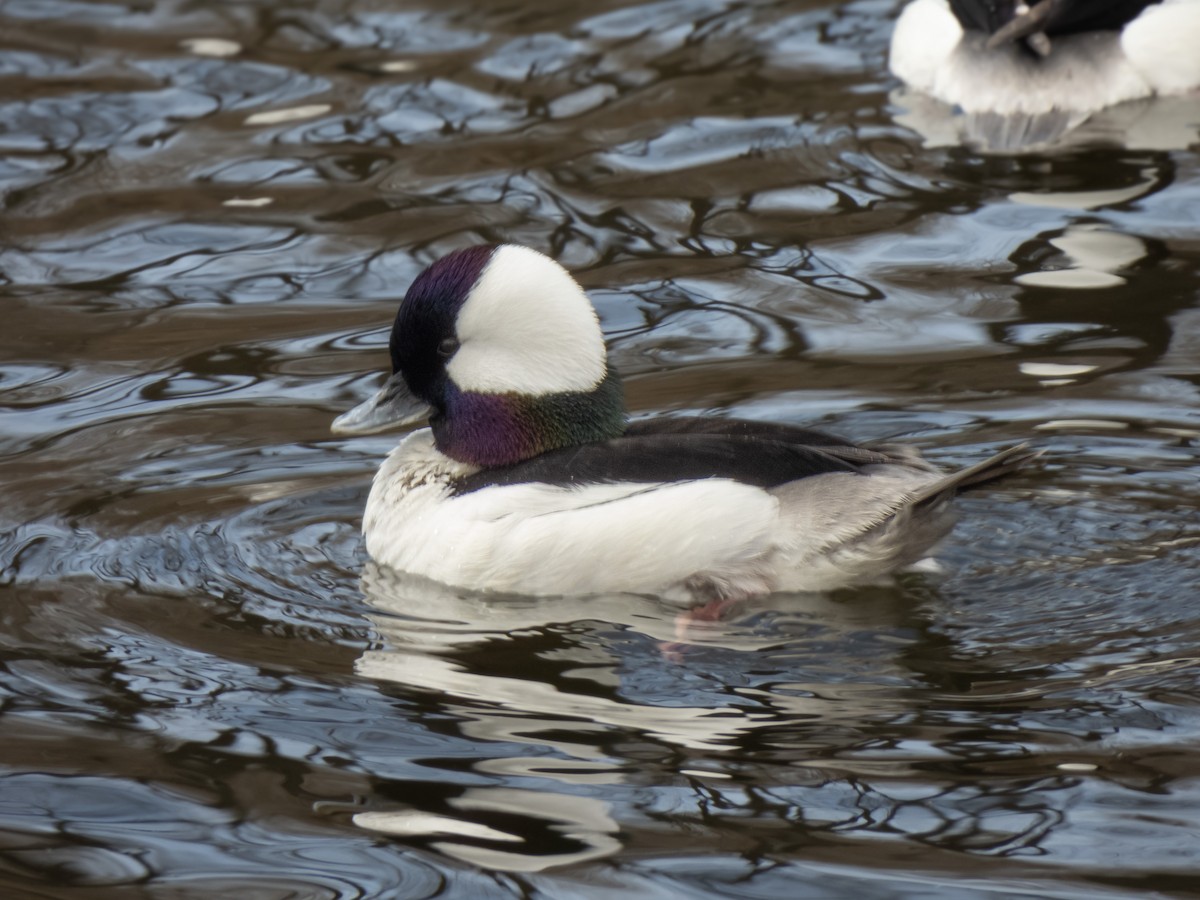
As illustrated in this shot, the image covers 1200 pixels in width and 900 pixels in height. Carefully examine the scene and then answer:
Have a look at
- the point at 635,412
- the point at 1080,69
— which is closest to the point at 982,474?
the point at 635,412

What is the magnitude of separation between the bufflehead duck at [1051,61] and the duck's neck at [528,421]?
13.6 ft

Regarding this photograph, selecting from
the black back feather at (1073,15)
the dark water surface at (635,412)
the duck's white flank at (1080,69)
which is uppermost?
the black back feather at (1073,15)

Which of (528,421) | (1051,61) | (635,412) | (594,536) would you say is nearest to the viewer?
(594,536)

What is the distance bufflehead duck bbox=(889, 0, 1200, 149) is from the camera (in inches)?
358

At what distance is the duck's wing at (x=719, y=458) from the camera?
16.2 feet

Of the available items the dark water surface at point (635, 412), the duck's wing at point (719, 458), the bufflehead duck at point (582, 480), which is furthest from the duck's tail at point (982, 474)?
the dark water surface at point (635, 412)

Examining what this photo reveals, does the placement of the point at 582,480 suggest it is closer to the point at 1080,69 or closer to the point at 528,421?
the point at 528,421

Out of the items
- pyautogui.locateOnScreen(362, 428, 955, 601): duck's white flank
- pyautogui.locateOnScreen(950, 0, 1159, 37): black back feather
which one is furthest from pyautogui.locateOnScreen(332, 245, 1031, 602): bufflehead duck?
pyautogui.locateOnScreen(950, 0, 1159, 37): black back feather

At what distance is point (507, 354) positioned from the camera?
5.23 m

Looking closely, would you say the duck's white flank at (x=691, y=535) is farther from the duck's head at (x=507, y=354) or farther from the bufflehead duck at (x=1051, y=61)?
the bufflehead duck at (x=1051, y=61)

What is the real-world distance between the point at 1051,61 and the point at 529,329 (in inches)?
193

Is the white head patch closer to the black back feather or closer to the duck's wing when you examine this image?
the duck's wing

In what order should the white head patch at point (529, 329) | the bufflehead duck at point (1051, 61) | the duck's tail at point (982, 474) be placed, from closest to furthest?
the duck's tail at point (982, 474) < the white head patch at point (529, 329) < the bufflehead duck at point (1051, 61)

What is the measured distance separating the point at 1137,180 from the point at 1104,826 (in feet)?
16.0
